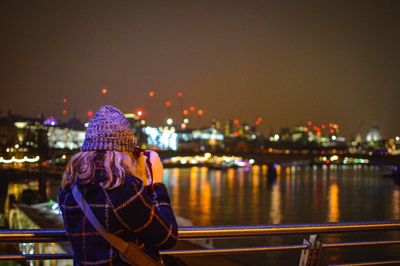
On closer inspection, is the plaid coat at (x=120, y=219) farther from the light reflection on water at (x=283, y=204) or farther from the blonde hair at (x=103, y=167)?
the light reflection on water at (x=283, y=204)

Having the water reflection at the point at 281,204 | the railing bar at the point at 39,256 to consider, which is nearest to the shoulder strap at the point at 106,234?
the railing bar at the point at 39,256

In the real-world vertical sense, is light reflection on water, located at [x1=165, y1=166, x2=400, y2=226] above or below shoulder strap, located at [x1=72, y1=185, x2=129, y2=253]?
below

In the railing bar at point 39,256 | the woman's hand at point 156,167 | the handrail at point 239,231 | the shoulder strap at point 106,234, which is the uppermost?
the woman's hand at point 156,167

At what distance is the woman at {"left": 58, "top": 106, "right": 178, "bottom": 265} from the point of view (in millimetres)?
2162

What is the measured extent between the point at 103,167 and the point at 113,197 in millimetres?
133

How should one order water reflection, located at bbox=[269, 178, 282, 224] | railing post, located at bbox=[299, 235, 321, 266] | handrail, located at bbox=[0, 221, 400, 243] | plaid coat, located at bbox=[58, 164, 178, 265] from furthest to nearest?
water reflection, located at bbox=[269, 178, 282, 224] → railing post, located at bbox=[299, 235, 321, 266] → handrail, located at bbox=[0, 221, 400, 243] → plaid coat, located at bbox=[58, 164, 178, 265]

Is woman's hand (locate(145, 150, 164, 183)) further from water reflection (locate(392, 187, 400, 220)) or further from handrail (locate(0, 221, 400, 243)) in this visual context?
water reflection (locate(392, 187, 400, 220))

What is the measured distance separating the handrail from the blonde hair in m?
0.56

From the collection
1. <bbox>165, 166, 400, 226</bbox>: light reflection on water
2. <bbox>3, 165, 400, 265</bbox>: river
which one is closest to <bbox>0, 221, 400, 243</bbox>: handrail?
<bbox>3, 165, 400, 265</bbox>: river

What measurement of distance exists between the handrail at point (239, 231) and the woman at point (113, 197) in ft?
1.79

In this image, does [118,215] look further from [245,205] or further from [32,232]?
[245,205]

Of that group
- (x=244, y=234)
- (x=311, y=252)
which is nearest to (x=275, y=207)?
(x=311, y=252)

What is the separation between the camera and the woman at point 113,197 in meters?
2.16

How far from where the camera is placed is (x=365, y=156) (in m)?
59.2
